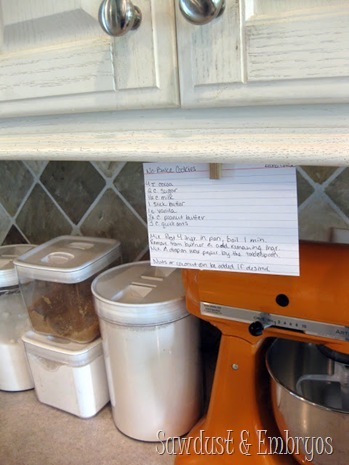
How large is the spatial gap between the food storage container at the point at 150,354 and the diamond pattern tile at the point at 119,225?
0.13m

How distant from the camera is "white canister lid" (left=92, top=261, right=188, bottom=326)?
0.57m

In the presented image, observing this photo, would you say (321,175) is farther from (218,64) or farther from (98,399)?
(98,399)

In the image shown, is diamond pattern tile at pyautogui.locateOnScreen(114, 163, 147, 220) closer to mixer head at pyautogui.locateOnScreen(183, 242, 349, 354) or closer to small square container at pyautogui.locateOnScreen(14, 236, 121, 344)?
small square container at pyautogui.locateOnScreen(14, 236, 121, 344)

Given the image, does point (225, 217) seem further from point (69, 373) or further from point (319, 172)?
point (69, 373)

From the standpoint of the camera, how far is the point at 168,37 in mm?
334

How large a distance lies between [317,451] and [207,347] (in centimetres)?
29

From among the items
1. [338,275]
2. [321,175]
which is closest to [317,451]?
[338,275]

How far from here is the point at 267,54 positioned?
0.30 metres

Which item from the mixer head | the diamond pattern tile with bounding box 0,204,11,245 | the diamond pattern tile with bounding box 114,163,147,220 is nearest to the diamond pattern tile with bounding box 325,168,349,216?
the mixer head

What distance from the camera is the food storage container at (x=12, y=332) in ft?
2.41

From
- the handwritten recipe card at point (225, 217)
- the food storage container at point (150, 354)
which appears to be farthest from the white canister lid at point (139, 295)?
the handwritten recipe card at point (225, 217)

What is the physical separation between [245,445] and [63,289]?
0.35 metres

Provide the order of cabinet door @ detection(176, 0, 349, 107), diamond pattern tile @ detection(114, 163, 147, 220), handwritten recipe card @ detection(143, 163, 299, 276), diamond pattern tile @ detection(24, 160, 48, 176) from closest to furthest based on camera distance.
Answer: cabinet door @ detection(176, 0, 349, 107)
handwritten recipe card @ detection(143, 163, 299, 276)
diamond pattern tile @ detection(114, 163, 147, 220)
diamond pattern tile @ detection(24, 160, 48, 176)

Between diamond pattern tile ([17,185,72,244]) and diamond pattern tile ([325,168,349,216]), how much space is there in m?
0.50
